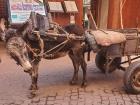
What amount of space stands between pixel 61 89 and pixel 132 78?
1.37 metres

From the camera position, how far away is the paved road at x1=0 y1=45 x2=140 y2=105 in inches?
250

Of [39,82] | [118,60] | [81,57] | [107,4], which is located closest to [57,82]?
[39,82]

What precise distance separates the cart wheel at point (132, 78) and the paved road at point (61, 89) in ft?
0.43

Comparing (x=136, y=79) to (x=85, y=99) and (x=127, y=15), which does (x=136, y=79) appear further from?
(x=127, y=15)

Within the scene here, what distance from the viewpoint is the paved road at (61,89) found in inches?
250

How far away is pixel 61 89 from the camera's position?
22.7 feet

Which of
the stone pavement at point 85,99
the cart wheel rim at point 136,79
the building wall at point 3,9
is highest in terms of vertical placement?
the building wall at point 3,9

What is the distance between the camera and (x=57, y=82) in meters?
7.35

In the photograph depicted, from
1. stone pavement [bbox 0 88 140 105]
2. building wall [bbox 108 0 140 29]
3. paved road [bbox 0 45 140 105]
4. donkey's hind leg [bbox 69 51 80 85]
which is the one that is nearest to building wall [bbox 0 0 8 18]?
paved road [bbox 0 45 140 105]

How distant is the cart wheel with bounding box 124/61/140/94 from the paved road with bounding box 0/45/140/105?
0.43 feet

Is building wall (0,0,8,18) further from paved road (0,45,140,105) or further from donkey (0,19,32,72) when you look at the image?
donkey (0,19,32,72)

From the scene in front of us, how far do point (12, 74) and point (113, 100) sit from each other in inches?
103

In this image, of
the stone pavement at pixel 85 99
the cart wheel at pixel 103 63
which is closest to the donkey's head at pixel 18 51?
the stone pavement at pixel 85 99

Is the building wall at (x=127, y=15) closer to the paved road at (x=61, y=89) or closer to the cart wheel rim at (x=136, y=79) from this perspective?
the paved road at (x=61, y=89)
